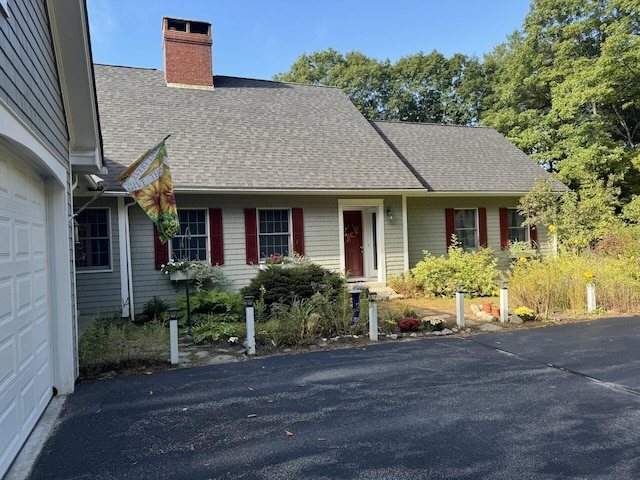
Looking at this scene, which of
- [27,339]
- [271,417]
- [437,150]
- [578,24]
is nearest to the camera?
[27,339]

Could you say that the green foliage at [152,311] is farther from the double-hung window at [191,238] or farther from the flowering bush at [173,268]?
the double-hung window at [191,238]

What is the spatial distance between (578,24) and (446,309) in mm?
16189

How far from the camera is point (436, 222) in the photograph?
40.8 ft

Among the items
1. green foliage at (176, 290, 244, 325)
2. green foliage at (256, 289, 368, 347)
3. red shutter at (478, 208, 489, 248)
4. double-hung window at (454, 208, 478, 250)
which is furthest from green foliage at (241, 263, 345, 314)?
red shutter at (478, 208, 489, 248)

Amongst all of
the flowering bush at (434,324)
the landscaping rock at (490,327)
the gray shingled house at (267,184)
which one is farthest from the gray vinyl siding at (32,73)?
the landscaping rock at (490,327)

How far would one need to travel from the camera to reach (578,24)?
58.4ft

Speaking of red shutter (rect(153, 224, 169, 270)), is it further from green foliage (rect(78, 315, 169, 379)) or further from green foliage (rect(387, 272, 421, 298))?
green foliage (rect(387, 272, 421, 298))

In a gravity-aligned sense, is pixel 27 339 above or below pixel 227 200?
below

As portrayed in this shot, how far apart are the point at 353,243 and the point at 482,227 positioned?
4.18 meters

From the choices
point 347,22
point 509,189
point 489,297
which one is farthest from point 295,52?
point 489,297

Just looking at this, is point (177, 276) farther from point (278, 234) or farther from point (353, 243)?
point (353, 243)

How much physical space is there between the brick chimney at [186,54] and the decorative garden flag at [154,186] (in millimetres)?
7300

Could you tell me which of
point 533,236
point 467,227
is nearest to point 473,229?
point 467,227

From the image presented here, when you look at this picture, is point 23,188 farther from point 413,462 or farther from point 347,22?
point 347,22
